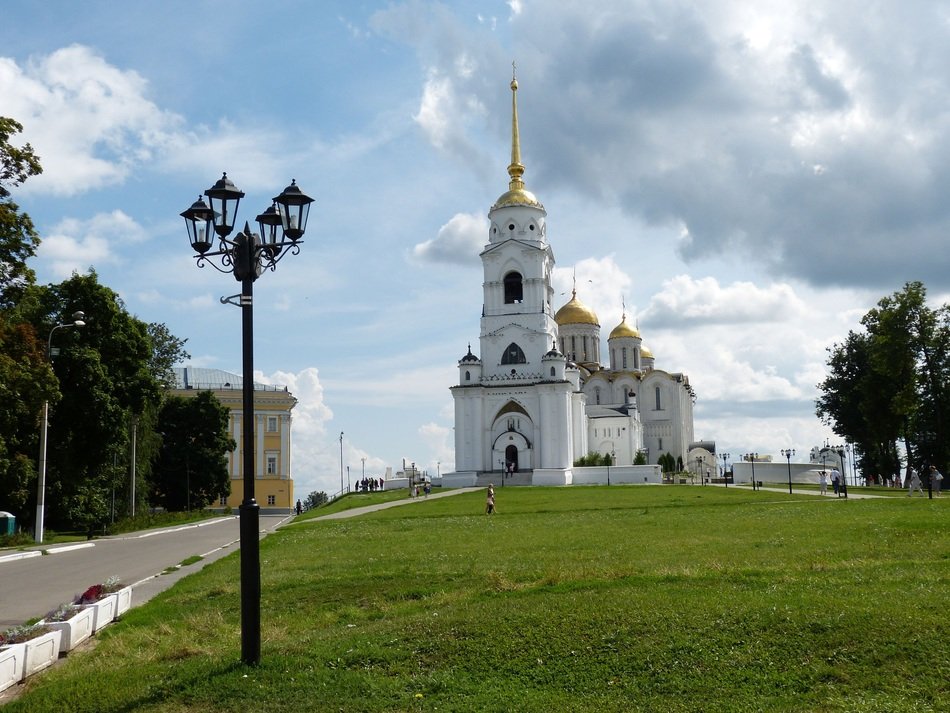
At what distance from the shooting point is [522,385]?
233 ft

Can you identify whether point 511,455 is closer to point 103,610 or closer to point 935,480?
point 935,480

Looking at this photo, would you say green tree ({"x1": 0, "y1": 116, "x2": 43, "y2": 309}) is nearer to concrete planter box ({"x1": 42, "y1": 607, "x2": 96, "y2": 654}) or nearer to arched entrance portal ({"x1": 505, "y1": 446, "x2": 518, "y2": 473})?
concrete planter box ({"x1": 42, "y1": 607, "x2": 96, "y2": 654})

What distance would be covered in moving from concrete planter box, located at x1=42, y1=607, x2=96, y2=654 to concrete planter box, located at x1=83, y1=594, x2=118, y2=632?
0.28 ft

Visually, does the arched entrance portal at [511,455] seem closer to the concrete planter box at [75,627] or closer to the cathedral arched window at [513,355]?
the cathedral arched window at [513,355]

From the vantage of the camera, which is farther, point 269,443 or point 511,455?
point 269,443

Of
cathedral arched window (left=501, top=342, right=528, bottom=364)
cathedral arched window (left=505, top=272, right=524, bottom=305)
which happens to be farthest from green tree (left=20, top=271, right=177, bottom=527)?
cathedral arched window (left=505, top=272, right=524, bottom=305)

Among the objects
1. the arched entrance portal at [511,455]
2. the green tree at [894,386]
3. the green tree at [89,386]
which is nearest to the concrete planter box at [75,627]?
the green tree at [89,386]

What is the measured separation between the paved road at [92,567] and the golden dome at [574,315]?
2428 inches

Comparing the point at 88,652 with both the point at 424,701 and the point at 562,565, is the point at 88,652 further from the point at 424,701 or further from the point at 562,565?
the point at 562,565

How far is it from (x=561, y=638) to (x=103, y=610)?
685 centimetres

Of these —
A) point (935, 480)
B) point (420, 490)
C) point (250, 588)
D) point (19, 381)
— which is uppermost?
point (19, 381)

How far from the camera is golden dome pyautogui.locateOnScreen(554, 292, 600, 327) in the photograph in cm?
9400

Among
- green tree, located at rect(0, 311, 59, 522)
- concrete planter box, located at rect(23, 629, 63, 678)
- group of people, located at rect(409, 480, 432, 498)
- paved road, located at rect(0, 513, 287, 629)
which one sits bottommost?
paved road, located at rect(0, 513, 287, 629)

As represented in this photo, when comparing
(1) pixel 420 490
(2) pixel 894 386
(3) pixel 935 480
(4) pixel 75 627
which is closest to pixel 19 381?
(4) pixel 75 627
